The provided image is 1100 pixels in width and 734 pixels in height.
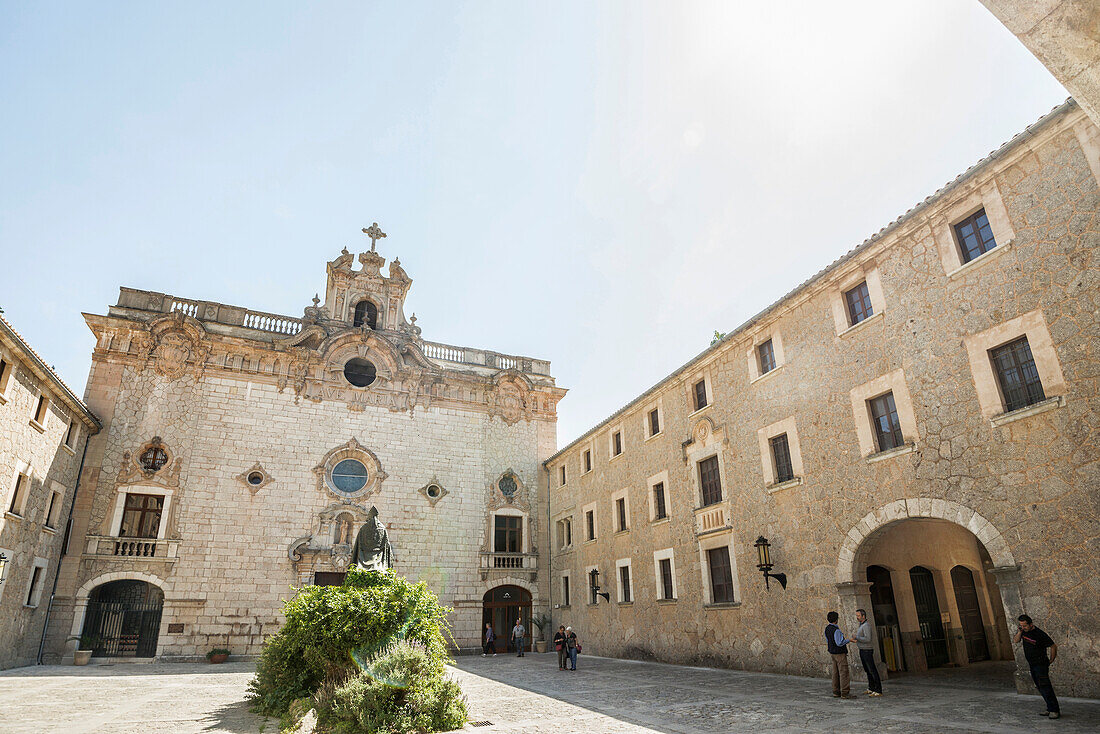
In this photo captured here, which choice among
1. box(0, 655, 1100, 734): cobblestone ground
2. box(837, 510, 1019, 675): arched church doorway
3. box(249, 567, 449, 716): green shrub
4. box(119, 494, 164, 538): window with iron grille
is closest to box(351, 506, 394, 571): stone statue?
box(249, 567, 449, 716): green shrub

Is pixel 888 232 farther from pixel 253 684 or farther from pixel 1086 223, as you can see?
pixel 253 684

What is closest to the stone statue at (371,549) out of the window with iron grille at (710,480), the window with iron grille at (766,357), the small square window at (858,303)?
the window with iron grille at (710,480)

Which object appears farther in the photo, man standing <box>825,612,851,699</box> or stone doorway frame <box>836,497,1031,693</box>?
man standing <box>825,612,851,699</box>

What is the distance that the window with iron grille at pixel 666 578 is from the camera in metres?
18.7

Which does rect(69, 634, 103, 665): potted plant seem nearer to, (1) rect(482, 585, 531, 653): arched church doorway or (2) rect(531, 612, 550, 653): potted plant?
(1) rect(482, 585, 531, 653): arched church doorway

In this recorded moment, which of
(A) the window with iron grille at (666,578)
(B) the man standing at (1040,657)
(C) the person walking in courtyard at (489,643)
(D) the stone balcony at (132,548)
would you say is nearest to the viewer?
(B) the man standing at (1040,657)

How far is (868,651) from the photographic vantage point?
1095cm

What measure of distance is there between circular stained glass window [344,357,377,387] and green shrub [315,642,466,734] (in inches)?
765

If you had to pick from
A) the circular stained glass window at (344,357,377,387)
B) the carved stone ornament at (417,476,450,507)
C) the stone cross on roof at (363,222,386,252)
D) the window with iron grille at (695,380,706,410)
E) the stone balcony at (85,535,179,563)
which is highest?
the stone cross on roof at (363,222,386,252)

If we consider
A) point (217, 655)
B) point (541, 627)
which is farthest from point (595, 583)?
point (217, 655)

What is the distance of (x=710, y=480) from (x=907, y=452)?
6.56 meters

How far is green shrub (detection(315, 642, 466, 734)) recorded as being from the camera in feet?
24.7

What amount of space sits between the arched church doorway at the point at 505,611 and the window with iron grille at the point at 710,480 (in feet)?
39.8

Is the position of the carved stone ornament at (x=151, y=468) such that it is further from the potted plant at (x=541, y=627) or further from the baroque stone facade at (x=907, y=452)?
the baroque stone facade at (x=907, y=452)
